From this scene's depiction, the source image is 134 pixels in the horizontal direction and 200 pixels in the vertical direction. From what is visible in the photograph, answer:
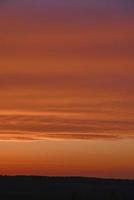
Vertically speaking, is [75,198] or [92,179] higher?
[92,179]

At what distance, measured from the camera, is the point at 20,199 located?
10450cm

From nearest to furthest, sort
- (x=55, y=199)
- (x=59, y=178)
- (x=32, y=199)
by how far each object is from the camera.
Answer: (x=55, y=199) < (x=32, y=199) < (x=59, y=178)

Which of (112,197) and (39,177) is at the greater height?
(39,177)

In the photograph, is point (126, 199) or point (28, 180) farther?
point (28, 180)

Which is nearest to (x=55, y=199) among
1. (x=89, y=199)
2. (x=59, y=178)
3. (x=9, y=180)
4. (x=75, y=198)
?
(x=89, y=199)

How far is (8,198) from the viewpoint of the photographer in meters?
103

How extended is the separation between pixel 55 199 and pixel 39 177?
85.3 metres

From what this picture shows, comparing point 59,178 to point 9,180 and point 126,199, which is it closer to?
point 9,180

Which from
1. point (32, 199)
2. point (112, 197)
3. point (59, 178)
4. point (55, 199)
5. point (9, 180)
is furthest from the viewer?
point (59, 178)

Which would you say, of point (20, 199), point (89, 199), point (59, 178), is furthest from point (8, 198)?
point (59, 178)

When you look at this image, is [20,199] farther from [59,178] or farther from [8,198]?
[59,178]

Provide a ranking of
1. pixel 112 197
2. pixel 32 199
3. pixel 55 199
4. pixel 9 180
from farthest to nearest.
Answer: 1. pixel 9 180
2. pixel 32 199
3. pixel 55 199
4. pixel 112 197

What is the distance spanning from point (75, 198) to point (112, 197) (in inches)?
107

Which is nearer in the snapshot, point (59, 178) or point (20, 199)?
point (20, 199)
